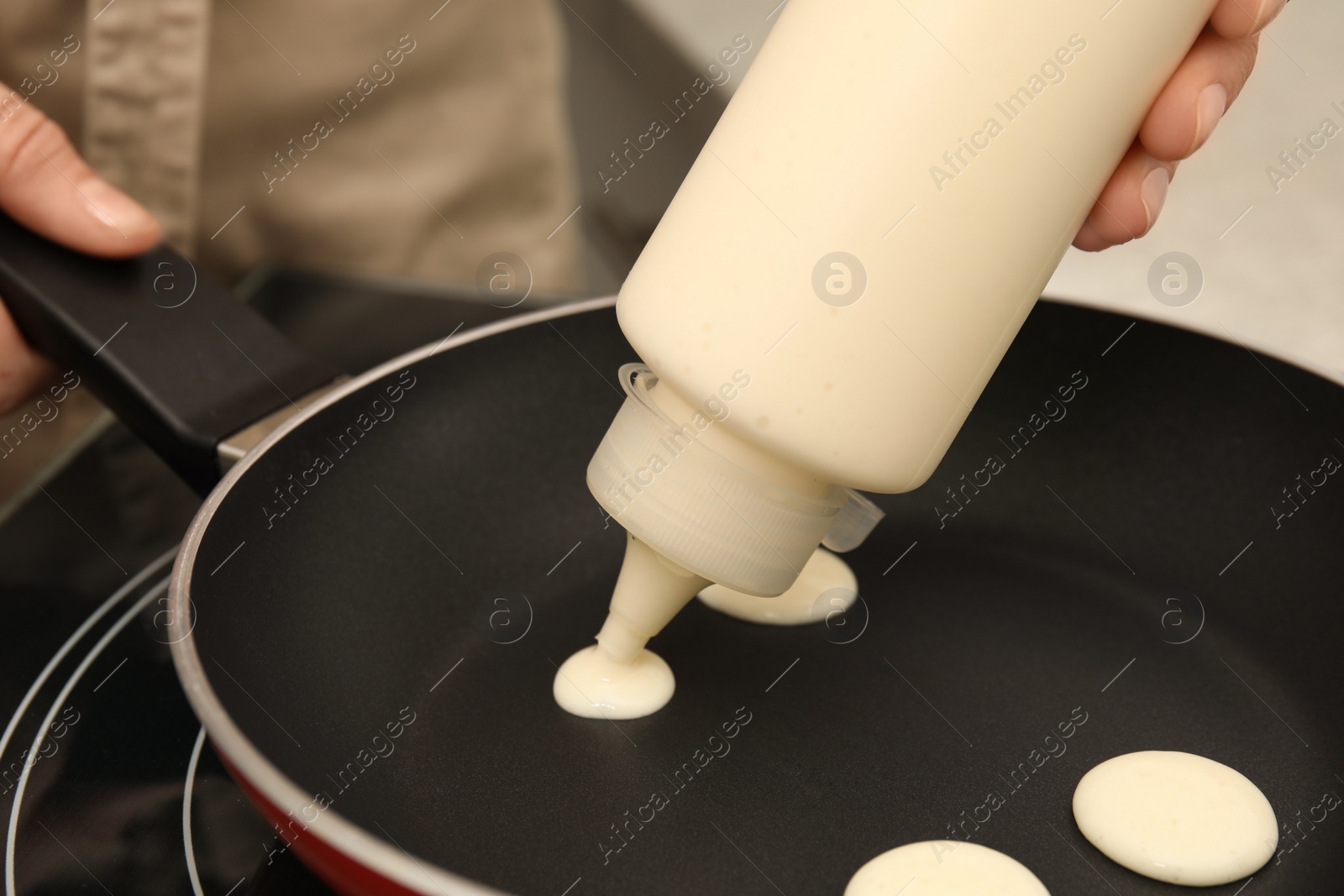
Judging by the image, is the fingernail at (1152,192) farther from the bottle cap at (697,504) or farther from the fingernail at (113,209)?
the fingernail at (113,209)

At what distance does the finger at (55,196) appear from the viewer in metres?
0.69

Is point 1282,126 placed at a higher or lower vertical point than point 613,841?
higher

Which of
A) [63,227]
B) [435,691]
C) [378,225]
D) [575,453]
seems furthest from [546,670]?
[378,225]

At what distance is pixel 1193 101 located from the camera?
1.91 feet

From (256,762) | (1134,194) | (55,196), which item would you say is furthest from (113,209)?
(1134,194)

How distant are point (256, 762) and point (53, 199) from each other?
0.44 metres

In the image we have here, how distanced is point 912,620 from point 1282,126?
113 centimetres

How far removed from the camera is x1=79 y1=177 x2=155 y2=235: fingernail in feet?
2.29

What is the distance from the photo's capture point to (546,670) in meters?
0.70

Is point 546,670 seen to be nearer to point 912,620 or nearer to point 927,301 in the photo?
point 912,620

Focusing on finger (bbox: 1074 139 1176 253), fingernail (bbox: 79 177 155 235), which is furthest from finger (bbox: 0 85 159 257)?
finger (bbox: 1074 139 1176 253)

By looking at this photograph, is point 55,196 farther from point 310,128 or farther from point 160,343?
point 310,128

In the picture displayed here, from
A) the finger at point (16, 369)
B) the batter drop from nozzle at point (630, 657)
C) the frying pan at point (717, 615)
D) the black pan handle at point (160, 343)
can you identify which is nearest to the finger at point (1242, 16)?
the frying pan at point (717, 615)

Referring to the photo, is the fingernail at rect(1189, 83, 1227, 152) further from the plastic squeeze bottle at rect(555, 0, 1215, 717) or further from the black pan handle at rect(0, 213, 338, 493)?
the black pan handle at rect(0, 213, 338, 493)
